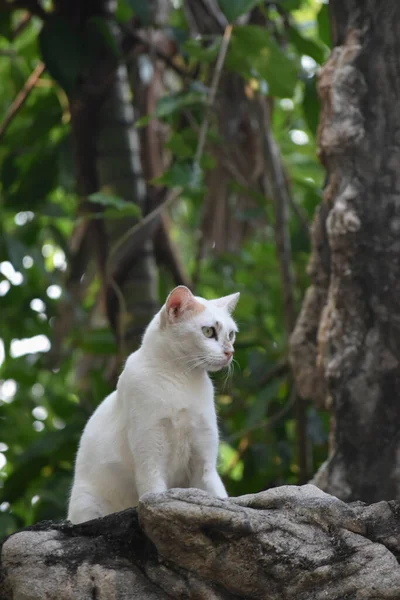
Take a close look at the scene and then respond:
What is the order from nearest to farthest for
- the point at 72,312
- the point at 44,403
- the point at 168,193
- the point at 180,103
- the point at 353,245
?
the point at 353,245, the point at 180,103, the point at 168,193, the point at 72,312, the point at 44,403

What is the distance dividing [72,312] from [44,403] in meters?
0.93

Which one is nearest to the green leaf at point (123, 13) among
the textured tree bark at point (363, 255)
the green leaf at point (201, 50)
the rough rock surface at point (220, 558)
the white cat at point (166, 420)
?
the green leaf at point (201, 50)

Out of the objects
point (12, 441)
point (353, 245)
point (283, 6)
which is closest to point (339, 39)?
point (353, 245)

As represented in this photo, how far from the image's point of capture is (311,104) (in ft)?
18.0

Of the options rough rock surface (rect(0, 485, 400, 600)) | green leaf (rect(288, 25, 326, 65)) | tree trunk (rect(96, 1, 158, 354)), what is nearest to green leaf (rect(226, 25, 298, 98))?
green leaf (rect(288, 25, 326, 65))

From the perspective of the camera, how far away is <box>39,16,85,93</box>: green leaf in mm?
5832

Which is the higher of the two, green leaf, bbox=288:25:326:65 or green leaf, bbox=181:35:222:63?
green leaf, bbox=181:35:222:63

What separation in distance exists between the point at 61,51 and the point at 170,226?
1.49 meters

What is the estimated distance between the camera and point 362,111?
13.7ft

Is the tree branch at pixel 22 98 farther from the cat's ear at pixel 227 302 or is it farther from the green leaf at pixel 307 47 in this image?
the cat's ear at pixel 227 302

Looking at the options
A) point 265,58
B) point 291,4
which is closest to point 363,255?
point 265,58

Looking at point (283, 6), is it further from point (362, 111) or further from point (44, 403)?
point (44, 403)

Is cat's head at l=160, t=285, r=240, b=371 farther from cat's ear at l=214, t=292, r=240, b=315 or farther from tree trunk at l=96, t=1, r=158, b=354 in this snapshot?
tree trunk at l=96, t=1, r=158, b=354

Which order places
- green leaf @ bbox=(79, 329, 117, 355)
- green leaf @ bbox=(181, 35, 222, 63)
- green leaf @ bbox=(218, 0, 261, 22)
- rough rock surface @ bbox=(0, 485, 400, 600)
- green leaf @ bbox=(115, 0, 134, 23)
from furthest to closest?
1. green leaf @ bbox=(115, 0, 134, 23)
2. green leaf @ bbox=(79, 329, 117, 355)
3. green leaf @ bbox=(181, 35, 222, 63)
4. green leaf @ bbox=(218, 0, 261, 22)
5. rough rock surface @ bbox=(0, 485, 400, 600)
